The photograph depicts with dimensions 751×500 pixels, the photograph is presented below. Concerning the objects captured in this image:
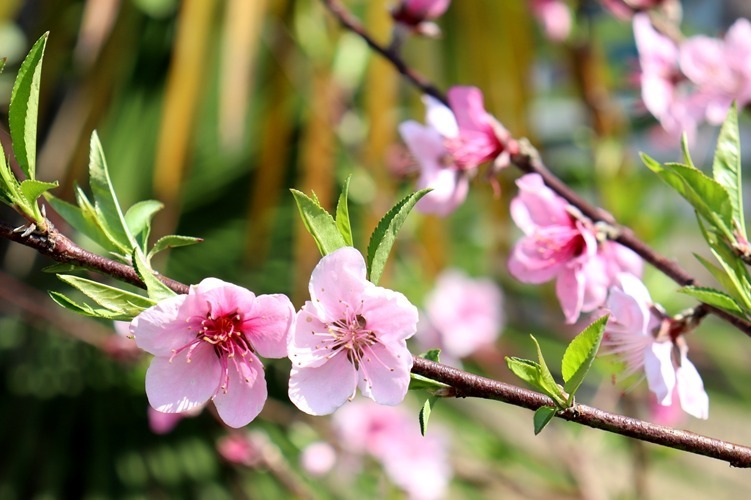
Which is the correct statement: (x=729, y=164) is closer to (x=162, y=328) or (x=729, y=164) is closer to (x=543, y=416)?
(x=543, y=416)

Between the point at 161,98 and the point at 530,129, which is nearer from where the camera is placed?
the point at 530,129

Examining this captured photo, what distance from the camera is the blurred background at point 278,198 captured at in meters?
1.13

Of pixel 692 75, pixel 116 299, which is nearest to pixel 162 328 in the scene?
pixel 116 299

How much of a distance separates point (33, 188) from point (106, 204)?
0.06m

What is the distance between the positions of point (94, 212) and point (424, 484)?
3.24 feet

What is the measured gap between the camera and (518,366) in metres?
0.36

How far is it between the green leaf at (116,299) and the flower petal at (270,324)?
5 cm

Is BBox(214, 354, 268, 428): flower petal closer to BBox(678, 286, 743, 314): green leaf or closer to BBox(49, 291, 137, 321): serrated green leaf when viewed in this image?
BBox(49, 291, 137, 321): serrated green leaf

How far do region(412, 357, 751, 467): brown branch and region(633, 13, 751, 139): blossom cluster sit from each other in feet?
1.17

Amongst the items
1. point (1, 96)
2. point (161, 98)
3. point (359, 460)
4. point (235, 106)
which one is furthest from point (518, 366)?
point (161, 98)

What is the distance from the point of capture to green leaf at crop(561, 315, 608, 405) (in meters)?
0.34

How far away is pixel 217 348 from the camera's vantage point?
0.42m

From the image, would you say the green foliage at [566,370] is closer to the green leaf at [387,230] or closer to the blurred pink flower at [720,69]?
the green leaf at [387,230]

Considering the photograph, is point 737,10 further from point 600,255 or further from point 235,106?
point 600,255
